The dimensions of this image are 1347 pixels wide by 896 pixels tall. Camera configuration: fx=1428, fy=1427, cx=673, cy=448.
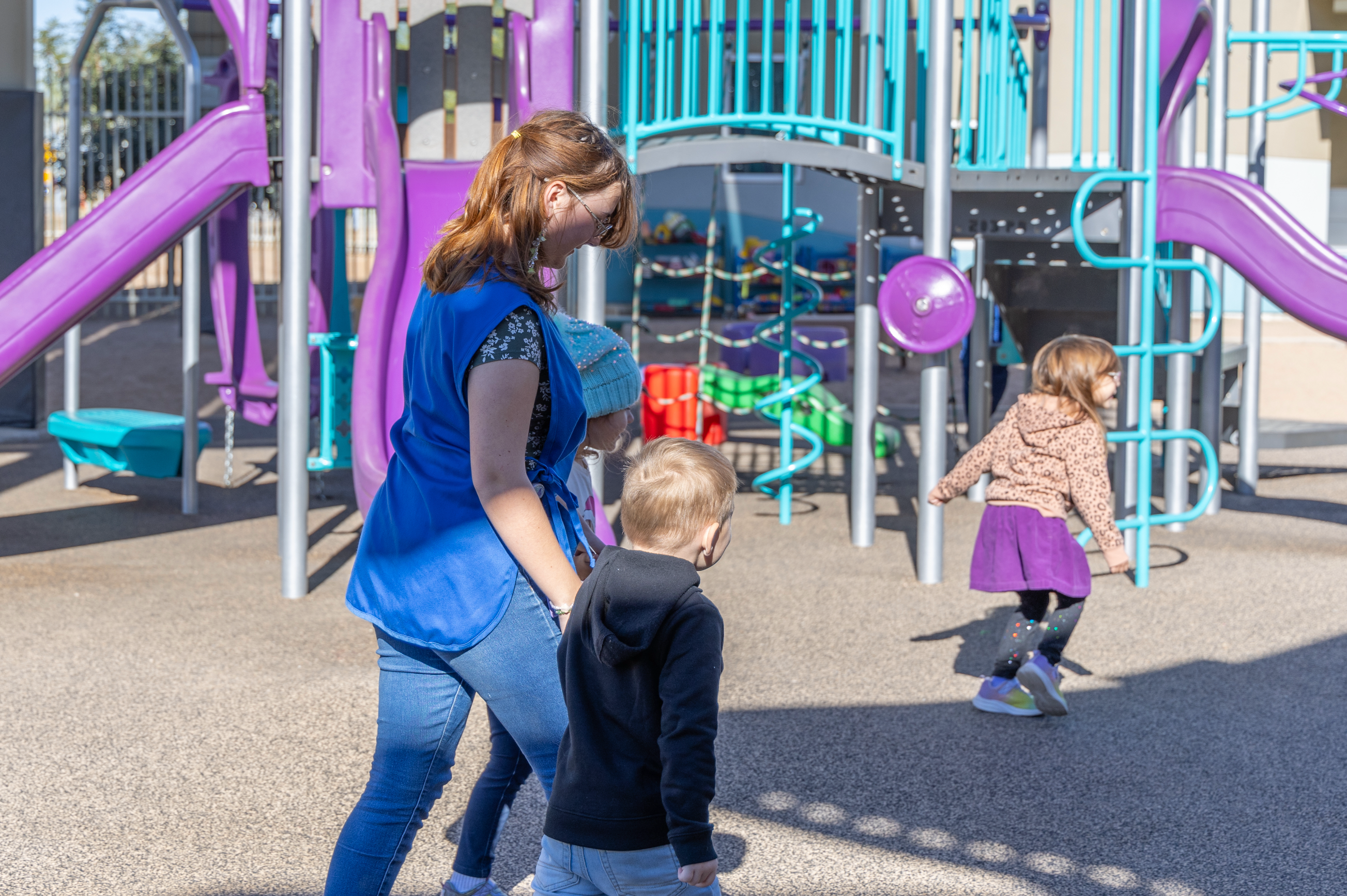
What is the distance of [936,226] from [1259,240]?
1.51 metres

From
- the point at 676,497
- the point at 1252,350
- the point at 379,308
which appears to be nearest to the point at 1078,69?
the point at 1252,350

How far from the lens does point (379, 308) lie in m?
5.71

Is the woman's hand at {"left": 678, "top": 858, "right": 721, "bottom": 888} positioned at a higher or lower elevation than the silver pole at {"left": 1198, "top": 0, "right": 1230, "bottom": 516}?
lower

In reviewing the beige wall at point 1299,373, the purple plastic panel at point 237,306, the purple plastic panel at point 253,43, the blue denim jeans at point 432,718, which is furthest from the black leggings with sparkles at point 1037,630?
the beige wall at point 1299,373

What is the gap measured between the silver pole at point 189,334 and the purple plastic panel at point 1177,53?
5190mm

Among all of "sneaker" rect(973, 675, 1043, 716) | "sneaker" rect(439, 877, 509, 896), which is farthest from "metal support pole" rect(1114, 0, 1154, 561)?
"sneaker" rect(439, 877, 509, 896)

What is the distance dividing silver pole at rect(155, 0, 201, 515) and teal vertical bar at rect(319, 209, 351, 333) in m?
0.76

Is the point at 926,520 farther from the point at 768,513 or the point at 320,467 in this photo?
the point at 320,467

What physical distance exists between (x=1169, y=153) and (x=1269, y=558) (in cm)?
270

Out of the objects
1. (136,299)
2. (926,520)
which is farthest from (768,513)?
(136,299)

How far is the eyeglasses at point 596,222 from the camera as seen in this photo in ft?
7.55

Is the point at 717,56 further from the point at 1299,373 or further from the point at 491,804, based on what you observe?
the point at 1299,373

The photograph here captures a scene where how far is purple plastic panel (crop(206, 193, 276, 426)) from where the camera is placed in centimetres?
845

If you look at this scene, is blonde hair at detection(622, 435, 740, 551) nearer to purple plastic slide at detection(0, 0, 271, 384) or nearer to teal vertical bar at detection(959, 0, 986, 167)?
purple plastic slide at detection(0, 0, 271, 384)
